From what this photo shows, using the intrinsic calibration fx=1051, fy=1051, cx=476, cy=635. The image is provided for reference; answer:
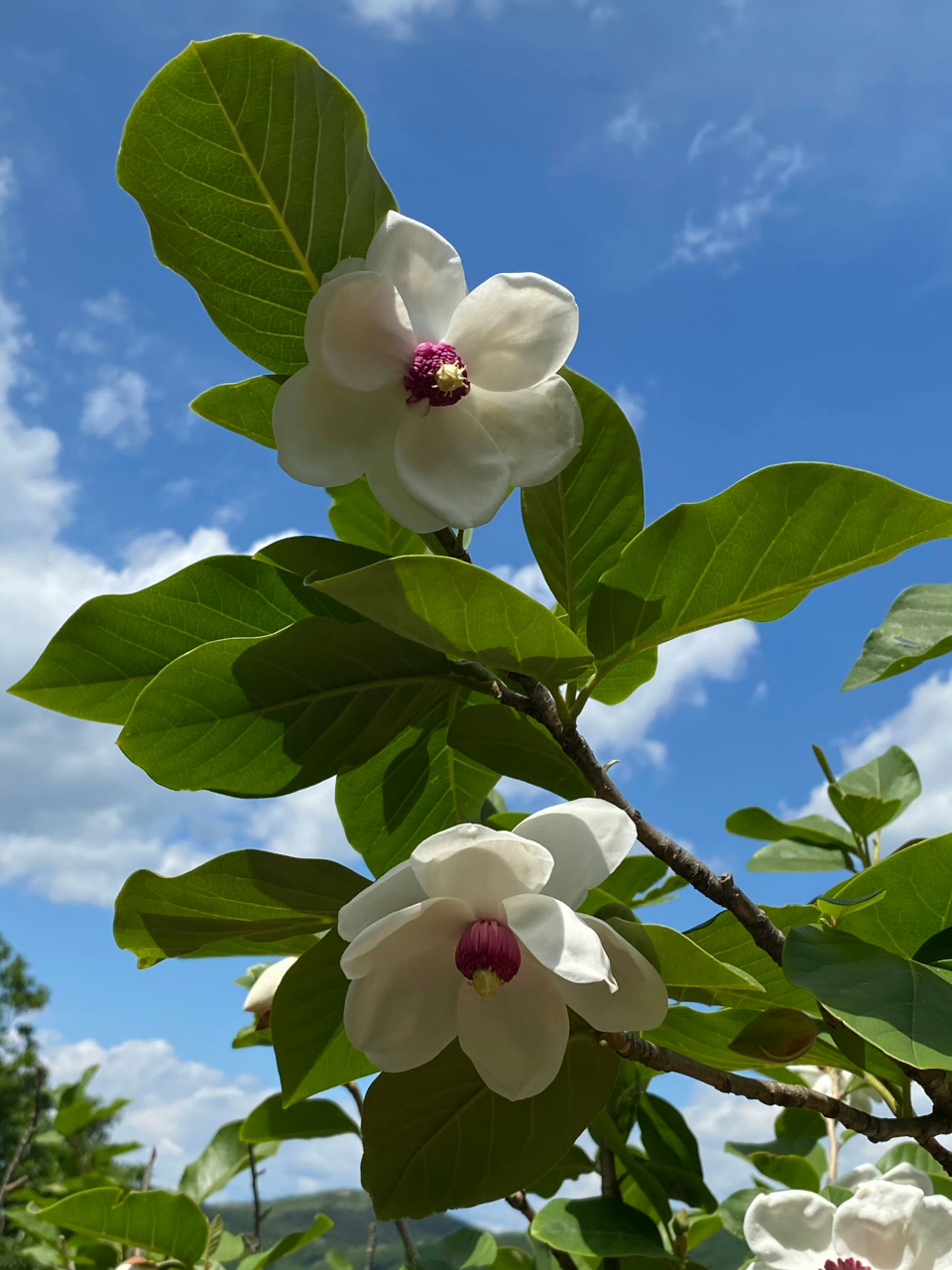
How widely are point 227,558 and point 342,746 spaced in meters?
0.24

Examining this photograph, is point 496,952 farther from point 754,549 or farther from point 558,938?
point 754,549

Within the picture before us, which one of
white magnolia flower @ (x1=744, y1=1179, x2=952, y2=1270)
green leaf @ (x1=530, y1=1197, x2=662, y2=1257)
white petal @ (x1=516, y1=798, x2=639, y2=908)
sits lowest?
white magnolia flower @ (x1=744, y1=1179, x2=952, y2=1270)

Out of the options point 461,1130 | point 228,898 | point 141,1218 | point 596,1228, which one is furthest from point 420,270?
point 141,1218

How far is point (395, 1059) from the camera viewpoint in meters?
0.91

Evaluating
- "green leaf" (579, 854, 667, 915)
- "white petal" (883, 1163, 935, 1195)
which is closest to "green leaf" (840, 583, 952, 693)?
"green leaf" (579, 854, 667, 915)

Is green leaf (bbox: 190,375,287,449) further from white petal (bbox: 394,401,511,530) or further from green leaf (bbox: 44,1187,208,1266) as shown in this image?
green leaf (bbox: 44,1187,208,1266)

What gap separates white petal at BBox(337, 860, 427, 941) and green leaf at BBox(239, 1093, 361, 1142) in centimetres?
122

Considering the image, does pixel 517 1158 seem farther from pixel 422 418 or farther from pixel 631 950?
pixel 422 418

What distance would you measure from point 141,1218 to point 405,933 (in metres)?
1.52

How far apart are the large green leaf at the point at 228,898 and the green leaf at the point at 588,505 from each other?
386 millimetres

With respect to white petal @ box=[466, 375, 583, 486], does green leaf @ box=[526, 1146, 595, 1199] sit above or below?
below

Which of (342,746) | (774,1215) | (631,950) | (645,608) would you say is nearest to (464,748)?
(342,746)

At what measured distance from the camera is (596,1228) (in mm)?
1599

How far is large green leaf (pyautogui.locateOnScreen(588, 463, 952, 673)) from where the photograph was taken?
968 millimetres
